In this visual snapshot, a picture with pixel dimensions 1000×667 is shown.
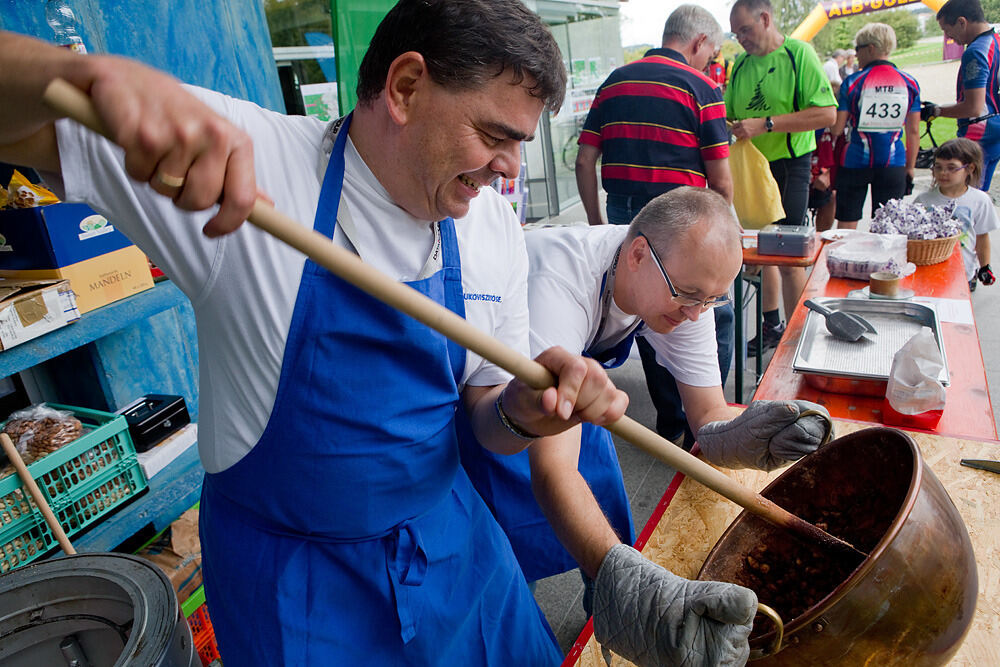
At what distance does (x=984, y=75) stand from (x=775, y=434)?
5332 millimetres

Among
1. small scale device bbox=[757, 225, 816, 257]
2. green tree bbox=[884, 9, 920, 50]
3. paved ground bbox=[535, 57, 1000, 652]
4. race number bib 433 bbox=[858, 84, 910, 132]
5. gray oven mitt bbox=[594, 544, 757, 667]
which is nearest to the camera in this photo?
gray oven mitt bbox=[594, 544, 757, 667]

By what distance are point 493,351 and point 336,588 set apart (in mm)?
724

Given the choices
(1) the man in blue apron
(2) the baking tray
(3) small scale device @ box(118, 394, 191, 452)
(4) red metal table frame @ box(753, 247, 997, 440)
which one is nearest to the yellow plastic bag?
(4) red metal table frame @ box(753, 247, 997, 440)

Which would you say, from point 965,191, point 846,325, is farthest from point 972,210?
point 846,325

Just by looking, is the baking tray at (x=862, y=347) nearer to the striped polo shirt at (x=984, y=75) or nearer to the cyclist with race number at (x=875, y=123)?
the cyclist with race number at (x=875, y=123)

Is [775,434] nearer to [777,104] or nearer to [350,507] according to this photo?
[350,507]

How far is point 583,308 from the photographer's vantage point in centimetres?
195

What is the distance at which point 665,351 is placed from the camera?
220cm

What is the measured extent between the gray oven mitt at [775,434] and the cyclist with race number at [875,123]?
459cm

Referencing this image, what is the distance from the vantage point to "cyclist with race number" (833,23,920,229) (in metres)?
5.11

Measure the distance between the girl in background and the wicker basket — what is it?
1.13 m

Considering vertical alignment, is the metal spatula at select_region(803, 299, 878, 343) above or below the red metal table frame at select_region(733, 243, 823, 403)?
above

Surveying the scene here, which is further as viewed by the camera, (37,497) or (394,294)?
(37,497)

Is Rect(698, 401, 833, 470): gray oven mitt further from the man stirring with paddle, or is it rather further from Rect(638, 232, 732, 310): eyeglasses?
the man stirring with paddle
